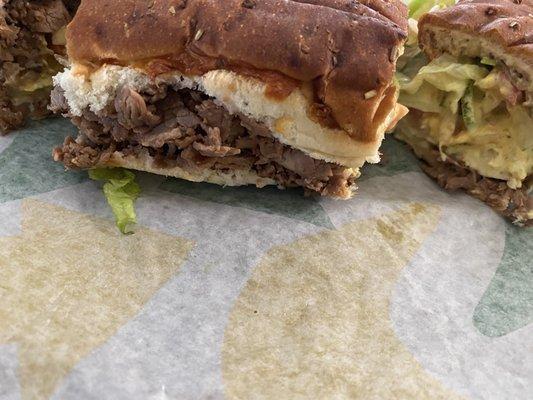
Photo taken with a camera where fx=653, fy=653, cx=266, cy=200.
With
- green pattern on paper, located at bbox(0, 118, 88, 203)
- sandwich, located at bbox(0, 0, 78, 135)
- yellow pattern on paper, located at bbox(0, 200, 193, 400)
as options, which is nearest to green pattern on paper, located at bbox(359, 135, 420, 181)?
yellow pattern on paper, located at bbox(0, 200, 193, 400)

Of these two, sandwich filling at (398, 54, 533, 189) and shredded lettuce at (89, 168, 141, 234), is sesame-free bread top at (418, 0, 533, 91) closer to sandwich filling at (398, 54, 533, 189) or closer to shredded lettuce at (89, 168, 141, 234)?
sandwich filling at (398, 54, 533, 189)

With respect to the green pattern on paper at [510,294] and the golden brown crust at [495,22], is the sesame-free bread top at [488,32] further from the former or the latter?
the green pattern on paper at [510,294]

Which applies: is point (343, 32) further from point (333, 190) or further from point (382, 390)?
point (382, 390)

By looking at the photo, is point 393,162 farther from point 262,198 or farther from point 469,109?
point 262,198

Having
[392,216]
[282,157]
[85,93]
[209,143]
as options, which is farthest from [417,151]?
[85,93]

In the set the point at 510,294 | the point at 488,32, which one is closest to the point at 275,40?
the point at 488,32

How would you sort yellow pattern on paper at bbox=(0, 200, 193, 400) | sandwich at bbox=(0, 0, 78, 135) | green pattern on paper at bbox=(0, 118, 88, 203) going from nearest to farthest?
yellow pattern on paper at bbox=(0, 200, 193, 400) < green pattern on paper at bbox=(0, 118, 88, 203) < sandwich at bbox=(0, 0, 78, 135)
